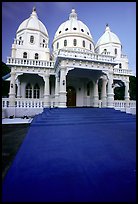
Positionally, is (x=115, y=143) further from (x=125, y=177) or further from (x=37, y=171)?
(x=37, y=171)

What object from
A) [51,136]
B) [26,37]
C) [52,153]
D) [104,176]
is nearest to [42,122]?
[51,136]

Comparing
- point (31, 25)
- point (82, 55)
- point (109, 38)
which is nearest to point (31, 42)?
point (31, 25)

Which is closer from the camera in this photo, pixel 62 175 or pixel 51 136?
pixel 62 175

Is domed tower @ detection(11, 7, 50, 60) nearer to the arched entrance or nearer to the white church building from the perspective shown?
the white church building

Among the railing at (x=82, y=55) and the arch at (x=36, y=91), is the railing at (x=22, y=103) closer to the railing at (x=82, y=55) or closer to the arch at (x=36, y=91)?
the arch at (x=36, y=91)

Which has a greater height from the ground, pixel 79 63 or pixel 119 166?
pixel 79 63

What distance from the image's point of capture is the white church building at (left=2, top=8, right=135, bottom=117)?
45.9 ft

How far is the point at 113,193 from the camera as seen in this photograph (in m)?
2.35

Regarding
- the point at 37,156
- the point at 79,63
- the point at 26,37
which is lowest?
the point at 37,156

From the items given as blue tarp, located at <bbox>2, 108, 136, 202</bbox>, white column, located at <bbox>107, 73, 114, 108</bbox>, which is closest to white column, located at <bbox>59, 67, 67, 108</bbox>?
white column, located at <bbox>107, 73, 114, 108</bbox>

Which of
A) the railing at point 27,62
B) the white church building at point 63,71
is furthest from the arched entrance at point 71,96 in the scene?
the railing at point 27,62

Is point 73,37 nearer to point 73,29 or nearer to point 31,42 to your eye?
point 73,29

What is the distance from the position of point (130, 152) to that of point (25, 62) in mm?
15192

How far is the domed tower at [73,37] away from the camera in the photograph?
21.6 metres
